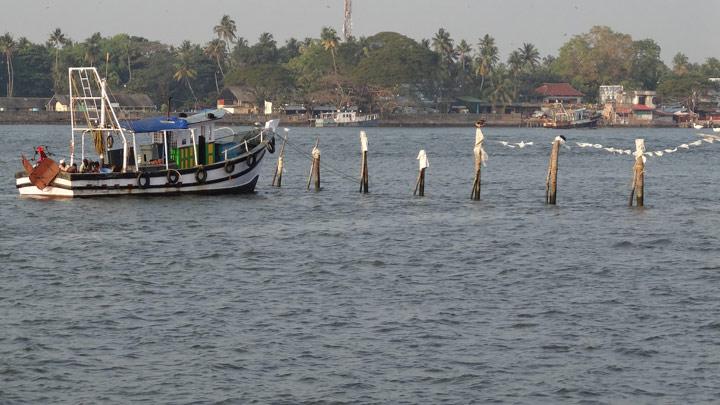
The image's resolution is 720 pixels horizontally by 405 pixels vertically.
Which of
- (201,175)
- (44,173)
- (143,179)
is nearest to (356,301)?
(143,179)

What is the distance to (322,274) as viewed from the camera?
3784 cm

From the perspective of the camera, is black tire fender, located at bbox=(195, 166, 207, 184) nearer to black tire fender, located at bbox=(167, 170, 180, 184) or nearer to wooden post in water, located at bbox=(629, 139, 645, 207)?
black tire fender, located at bbox=(167, 170, 180, 184)

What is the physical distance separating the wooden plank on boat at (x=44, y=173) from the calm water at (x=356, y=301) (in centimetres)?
148

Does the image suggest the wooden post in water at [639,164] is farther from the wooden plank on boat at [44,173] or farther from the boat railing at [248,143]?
the wooden plank on boat at [44,173]

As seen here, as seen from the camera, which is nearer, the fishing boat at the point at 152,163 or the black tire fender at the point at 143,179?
the black tire fender at the point at 143,179

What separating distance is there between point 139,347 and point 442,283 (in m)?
11.1

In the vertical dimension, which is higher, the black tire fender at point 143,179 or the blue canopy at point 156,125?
Result: the blue canopy at point 156,125

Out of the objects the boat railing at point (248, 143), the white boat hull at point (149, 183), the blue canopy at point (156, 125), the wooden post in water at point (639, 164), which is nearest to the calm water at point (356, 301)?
the white boat hull at point (149, 183)

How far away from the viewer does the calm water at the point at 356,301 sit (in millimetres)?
25414

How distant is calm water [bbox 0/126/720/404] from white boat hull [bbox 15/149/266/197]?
0.57 m

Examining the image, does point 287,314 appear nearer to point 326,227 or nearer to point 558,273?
point 558,273

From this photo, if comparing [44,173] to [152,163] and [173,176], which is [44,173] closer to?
[152,163]

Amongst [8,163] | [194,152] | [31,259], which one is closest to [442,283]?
[31,259]

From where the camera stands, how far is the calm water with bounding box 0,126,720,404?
1001 inches
